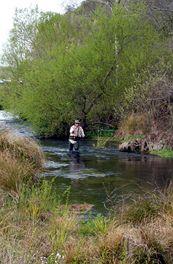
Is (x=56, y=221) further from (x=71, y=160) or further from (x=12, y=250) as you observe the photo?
(x=71, y=160)

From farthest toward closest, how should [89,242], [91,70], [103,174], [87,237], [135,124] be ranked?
[91,70], [135,124], [103,174], [87,237], [89,242]

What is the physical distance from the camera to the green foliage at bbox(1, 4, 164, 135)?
3488 cm

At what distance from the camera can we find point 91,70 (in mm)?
34750

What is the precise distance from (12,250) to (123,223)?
4.27 metres

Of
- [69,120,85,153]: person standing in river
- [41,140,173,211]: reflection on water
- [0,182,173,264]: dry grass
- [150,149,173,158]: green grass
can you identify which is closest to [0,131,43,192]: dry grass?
[41,140,173,211]: reflection on water

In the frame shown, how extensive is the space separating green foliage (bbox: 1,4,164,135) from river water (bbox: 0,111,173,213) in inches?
244

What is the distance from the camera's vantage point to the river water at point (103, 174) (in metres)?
16.7

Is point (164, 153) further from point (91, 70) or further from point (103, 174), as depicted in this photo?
point (91, 70)

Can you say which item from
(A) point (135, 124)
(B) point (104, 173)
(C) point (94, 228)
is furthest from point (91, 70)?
(C) point (94, 228)

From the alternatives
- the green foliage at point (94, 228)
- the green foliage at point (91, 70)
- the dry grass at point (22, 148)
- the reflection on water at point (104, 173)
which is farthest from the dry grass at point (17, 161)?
the green foliage at point (91, 70)

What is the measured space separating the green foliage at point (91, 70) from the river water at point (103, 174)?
6.21 metres

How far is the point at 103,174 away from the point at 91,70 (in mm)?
14807

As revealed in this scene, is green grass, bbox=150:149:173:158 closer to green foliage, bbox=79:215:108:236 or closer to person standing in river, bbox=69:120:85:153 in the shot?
person standing in river, bbox=69:120:85:153

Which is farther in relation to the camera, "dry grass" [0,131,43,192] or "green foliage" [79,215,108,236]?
"dry grass" [0,131,43,192]
